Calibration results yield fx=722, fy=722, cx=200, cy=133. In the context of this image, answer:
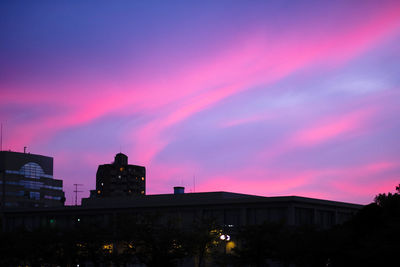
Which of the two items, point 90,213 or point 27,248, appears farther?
point 90,213

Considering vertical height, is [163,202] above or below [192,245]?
above

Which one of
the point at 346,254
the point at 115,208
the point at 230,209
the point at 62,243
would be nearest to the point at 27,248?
the point at 62,243

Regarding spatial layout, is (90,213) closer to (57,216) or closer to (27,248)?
(57,216)

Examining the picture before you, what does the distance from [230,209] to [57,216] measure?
104ft

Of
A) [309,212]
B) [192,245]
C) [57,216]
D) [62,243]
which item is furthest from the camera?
[57,216]

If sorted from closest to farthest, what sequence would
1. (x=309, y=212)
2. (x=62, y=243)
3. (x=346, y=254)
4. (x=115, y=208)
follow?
(x=346, y=254), (x=62, y=243), (x=309, y=212), (x=115, y=208)

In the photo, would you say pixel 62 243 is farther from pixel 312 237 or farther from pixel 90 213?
pixel 312 237

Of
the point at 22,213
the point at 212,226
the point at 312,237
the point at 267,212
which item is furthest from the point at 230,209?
the point at 22,213

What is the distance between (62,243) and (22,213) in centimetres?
3097

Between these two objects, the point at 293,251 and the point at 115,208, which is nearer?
the point at 293,251

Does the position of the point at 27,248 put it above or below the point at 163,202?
below

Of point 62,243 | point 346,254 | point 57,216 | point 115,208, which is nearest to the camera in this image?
point 346,254

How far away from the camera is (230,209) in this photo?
100562 millimetres

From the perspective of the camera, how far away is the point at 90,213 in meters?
112
